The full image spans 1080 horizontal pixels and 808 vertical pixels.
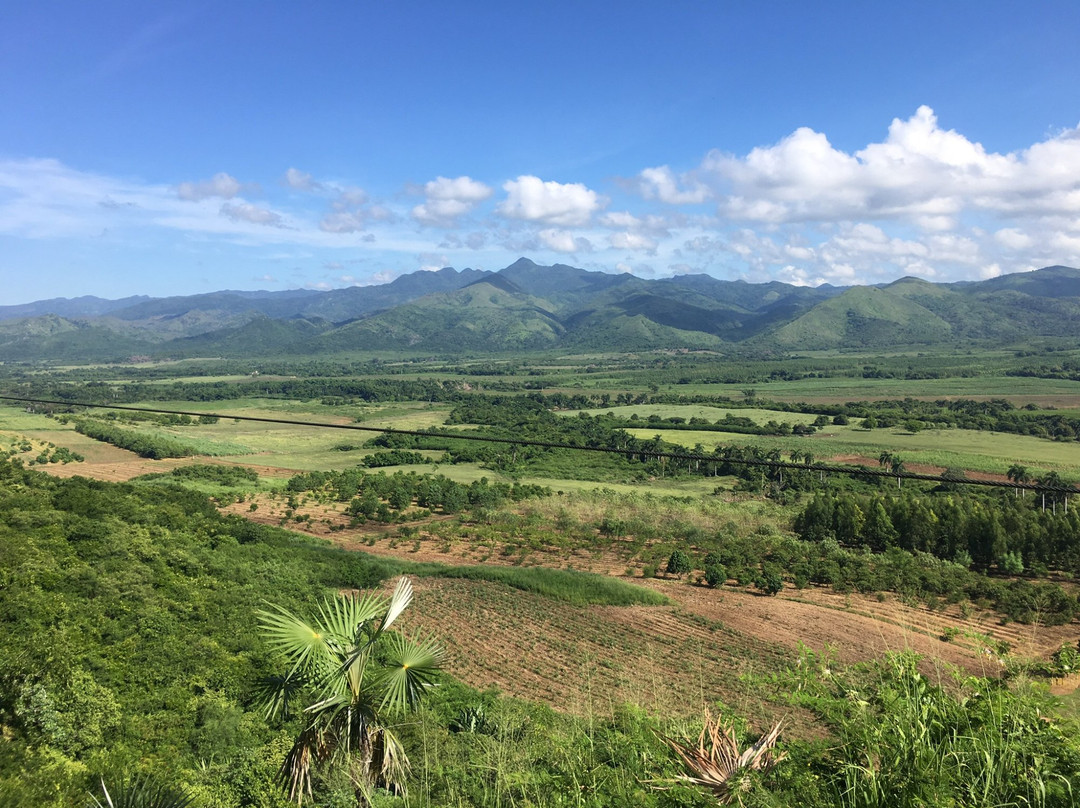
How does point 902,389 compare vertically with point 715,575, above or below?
above

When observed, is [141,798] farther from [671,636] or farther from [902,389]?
[902,389]

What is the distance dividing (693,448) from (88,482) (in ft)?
161

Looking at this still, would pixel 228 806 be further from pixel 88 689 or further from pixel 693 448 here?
pixel 693 448

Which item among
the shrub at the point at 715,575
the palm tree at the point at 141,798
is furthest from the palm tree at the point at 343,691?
the shrub at the point at 715,575

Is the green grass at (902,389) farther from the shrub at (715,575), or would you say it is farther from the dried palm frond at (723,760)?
the dried palm frond at (723,760)

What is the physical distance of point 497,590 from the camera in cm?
2578

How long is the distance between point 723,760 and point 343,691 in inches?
123

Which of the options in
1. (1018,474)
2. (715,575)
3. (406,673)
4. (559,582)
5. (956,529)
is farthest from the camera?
(1018,474)

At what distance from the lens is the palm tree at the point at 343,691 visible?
5.23m

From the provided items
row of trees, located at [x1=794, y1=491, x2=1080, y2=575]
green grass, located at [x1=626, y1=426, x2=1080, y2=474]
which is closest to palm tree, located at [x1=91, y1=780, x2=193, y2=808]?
row of trees, located at [x1=794, y1=491, x2=1080, y2=575]

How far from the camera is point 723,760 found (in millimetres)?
3957

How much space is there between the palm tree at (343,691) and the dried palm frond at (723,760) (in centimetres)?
245

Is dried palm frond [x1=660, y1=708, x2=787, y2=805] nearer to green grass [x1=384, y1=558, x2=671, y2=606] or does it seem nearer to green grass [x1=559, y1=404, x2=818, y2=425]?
green grass [x1=384, y1=558, x2=671, y2=606]

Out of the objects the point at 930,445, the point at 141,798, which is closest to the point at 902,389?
the point at 930,445
